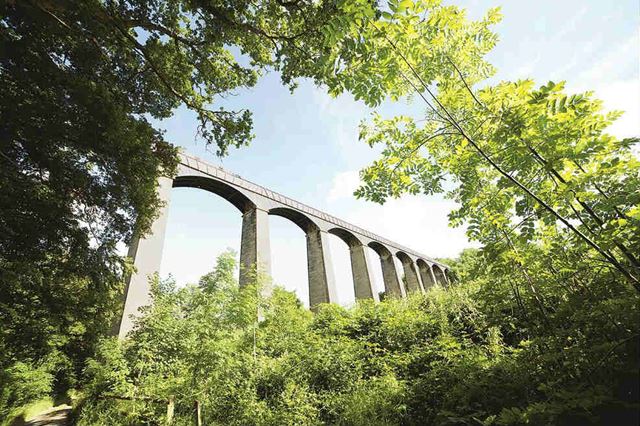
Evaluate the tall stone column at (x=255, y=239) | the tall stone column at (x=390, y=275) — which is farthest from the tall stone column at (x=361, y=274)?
the tall stone column at (x=255, y=239)

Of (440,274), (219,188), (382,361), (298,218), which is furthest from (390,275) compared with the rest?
(382,361)

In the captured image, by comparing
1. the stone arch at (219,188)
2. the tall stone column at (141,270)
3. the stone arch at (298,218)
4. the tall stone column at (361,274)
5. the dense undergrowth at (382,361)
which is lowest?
the dense undergrowth at (382,361)

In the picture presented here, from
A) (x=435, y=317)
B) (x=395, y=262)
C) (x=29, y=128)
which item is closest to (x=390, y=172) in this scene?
(x=435, y=317)

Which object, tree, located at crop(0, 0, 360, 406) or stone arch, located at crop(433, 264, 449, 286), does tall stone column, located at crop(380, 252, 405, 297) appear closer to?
stone arch, located at crop(433, 264, 449, 286)

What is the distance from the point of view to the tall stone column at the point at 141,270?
26.7 ft

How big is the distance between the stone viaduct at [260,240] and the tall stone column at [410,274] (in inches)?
134

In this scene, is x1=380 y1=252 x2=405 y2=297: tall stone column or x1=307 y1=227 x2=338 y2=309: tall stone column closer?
x1=307 y1=227 x2=338 y2=309: tall stone column

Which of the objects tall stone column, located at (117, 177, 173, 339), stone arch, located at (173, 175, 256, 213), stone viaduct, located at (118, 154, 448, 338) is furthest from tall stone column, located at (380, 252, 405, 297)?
tall stone column, located at (117, 177, 173, 339)

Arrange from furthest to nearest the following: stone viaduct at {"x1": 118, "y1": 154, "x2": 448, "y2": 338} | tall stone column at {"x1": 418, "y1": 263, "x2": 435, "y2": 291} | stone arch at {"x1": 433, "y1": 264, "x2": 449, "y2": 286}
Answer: stone arch at {"x1": 433, "y1": 264, "x2": 449, "y2": 286} < tall stone column at {"x1": 418, "y1": 263, "x2": 435, "y2": 291} < stone viaduct at {"x1": 118, "y1": 154, "x2": 448, "y2": 338}

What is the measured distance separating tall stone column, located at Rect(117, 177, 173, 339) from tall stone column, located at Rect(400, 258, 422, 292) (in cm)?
2233

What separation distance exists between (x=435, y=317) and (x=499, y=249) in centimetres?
460

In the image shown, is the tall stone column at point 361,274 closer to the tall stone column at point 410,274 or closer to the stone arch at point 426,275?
the tall stone column at point 410,274

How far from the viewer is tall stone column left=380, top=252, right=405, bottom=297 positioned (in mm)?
21875

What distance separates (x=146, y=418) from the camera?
6.08 m
